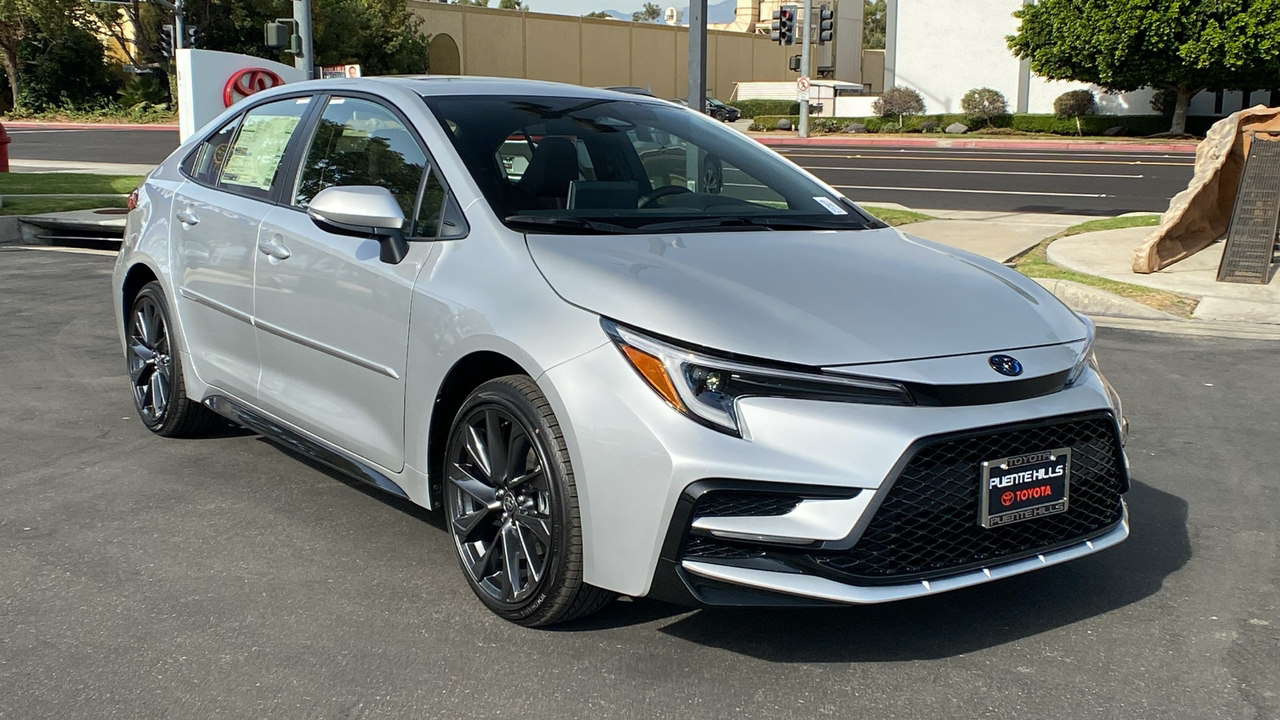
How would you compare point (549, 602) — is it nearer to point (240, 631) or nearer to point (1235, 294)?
point (240, 631)

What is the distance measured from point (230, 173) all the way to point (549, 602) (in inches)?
106

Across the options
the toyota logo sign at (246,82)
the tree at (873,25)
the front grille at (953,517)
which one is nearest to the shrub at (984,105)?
the toyota logo sign at (246,82)

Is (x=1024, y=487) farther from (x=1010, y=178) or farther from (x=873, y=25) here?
(x=873, y=25)

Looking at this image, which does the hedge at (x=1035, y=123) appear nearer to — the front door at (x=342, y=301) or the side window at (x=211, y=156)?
the side window at (x=211, y=156)

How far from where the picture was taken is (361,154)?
179 inches

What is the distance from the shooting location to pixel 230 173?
524cm

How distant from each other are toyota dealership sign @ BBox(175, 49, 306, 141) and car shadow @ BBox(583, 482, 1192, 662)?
1136 cm

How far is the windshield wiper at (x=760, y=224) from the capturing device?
4095 mm

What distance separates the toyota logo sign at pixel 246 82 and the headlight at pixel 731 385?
12165mm

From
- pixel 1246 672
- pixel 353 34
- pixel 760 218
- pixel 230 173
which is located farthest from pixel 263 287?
pixel 353 34

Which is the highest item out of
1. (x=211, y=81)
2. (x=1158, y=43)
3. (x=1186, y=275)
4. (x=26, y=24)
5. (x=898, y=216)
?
(x=26, y=24)

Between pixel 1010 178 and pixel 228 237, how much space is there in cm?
1959

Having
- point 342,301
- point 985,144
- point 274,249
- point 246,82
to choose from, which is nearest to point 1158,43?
point 985,144

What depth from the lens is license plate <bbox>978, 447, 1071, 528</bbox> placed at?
3.29 metres
